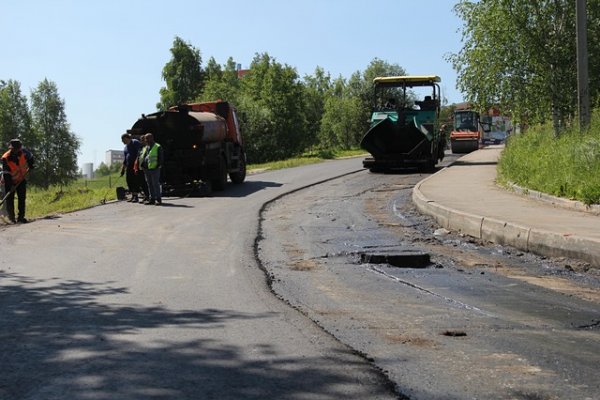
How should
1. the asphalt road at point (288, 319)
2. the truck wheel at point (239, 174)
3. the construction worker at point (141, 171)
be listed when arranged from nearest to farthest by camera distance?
1. the asphalt road at point (288, 319)
2. the construction worker at point (141, 171)
3. the truck wheel at point (239, 174)

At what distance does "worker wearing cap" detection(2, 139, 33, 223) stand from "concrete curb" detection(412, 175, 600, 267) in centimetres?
858

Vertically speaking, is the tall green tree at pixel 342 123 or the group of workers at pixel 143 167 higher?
the tall green tree at pixel 342 123

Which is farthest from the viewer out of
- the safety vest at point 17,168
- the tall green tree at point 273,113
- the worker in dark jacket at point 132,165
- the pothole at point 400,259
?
the tall green tree at point 273,113

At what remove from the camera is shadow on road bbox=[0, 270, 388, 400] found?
4.02 metres

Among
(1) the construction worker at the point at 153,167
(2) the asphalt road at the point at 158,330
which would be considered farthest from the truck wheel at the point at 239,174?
(2) the asphalt road at the point at 158,330

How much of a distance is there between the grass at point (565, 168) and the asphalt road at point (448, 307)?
283 cm

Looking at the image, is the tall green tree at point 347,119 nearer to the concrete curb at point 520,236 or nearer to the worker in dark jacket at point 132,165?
the worker in dark jacket at point 132,165

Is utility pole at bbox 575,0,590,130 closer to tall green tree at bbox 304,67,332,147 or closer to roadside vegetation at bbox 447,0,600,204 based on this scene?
roadside vegetation at bbox 447,0,600,204

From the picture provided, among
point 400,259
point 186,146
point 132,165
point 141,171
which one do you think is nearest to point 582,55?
point 400,259

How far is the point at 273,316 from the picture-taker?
5.88m

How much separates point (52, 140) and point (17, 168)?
8624cm

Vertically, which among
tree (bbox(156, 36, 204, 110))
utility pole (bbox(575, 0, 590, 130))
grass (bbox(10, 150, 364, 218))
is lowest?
grass (bbox(10, 150, 364, 218))

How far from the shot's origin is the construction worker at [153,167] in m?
17.0

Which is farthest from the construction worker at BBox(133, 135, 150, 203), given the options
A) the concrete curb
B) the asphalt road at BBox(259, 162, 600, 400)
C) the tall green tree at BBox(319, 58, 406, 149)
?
the tall green tree at BBox(319, 58, 406, 149)
